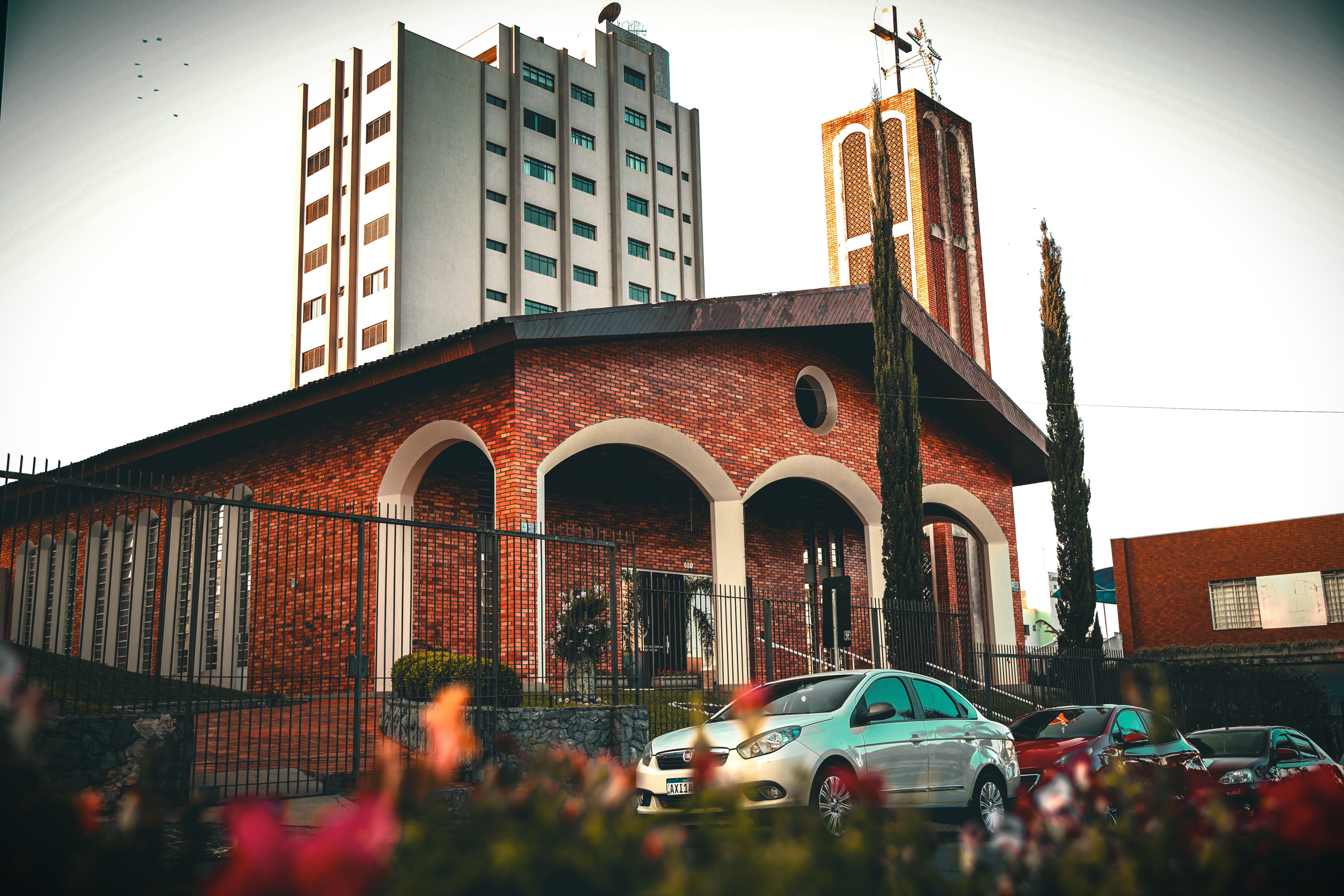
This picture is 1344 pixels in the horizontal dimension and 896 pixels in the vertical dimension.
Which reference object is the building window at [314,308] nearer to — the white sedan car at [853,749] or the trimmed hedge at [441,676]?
the trimmed hedge at [441,676]

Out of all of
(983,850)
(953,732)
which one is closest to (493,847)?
(983,850)

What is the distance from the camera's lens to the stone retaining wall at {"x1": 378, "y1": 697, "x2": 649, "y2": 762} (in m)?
11.0

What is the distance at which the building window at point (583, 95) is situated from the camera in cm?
5659

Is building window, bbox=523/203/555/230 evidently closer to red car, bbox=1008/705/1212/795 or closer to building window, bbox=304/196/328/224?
building window, bbox=304/196/328/224

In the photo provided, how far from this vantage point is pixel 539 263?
5388 cm

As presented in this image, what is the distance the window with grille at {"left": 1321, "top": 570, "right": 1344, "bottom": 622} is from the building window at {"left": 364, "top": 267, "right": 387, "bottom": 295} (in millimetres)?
38080

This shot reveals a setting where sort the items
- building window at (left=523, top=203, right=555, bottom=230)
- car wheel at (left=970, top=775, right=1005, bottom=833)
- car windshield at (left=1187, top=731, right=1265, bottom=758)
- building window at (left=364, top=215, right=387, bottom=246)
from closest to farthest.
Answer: car wheel at (left=970, top=775, right=1005, bottom=833) < car windshield at (left=1187, top=731, right=1265, bottom=758) < building window at (left=364, top=215, right=387, bottom=246) < building window at (left=523, top=203, right=555, bottom=230)

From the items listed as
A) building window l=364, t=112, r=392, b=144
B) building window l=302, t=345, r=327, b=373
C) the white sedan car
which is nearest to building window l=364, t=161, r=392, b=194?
building window l=364, t=112, r=392, b=144

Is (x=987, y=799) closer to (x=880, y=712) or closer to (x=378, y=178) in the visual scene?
(x=880, y=712)

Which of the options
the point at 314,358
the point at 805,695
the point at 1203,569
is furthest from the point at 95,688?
the point at 314,358

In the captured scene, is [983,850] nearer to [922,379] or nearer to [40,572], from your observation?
[922,379]

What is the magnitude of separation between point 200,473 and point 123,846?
68.1 ft

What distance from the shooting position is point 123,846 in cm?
242

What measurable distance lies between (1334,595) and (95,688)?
109 ft
